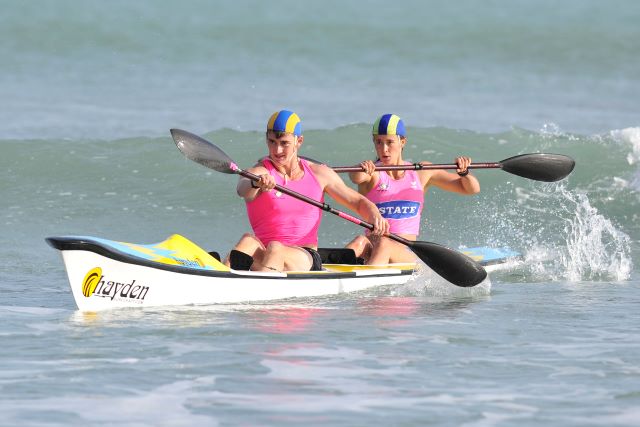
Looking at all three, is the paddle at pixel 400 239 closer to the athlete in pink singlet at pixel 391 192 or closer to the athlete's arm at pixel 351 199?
the athlete's arm at pixel 351 199

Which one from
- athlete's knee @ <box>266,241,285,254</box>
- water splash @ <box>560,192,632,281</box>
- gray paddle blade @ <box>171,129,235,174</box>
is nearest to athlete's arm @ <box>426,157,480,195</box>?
water splash @ <box>560,192,632,281</box>

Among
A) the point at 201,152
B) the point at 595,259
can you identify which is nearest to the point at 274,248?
the point at 201,152

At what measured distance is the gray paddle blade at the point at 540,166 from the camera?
11.9m

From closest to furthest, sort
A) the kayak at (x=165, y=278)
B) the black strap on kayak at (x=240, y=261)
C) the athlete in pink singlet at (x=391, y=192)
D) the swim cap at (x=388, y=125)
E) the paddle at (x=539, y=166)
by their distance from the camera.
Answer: the kayak at (x=165, y=278), the black strap on kayak at (x=240, y=261), the athlete in pink singlet at (x=391, y=192), the swim cap at (x=388, y=125), the paddle at (x=539, y=166)

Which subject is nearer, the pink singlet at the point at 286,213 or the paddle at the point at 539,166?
the pink singlet at the point at 286,213

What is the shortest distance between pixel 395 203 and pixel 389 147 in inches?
19.2

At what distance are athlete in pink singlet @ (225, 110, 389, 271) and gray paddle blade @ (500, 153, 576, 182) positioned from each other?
2386mm

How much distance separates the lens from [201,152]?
9641mm

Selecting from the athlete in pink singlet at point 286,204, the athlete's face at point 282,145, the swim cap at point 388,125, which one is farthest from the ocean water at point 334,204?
the swim cap at point 388,125

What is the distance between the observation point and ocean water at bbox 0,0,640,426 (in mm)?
6520

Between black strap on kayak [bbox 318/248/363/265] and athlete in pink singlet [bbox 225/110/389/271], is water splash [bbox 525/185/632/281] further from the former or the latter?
athlete in pink singlet [bbox 225/110/389/271]

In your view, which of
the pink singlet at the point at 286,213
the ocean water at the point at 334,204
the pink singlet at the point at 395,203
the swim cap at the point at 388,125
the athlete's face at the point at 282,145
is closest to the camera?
the ocean water at the point at 334,204

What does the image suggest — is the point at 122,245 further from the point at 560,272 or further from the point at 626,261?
the point at 626,261

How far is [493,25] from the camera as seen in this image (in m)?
31.2
